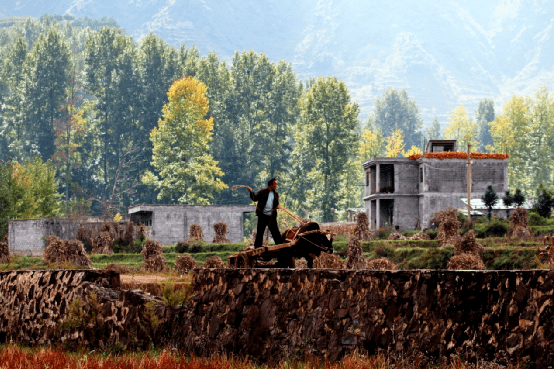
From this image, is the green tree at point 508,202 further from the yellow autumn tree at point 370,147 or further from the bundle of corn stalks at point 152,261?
the yellow autumn tree at point 370,147

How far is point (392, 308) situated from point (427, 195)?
58.4 metres

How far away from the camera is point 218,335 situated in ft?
40.3

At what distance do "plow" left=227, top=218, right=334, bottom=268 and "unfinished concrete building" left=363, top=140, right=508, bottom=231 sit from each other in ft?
177

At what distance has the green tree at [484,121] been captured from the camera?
173 m

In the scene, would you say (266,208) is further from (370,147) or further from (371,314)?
(370,147)

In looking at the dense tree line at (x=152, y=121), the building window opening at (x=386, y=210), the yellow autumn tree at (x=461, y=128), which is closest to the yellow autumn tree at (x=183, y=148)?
the dense tree line at (x=152, y=121)

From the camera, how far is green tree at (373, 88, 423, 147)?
182 meters

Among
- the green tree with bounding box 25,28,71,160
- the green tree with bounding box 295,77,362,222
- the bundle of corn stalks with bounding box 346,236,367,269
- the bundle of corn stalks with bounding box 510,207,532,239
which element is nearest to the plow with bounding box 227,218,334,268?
the bundle of corn stalks with bounding box 346,236,367,269

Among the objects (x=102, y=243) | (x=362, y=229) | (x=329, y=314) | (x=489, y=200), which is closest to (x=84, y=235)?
(x=102, y=243)

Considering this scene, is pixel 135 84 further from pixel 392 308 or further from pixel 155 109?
pixel 392 308

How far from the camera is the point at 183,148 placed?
93.1 metres

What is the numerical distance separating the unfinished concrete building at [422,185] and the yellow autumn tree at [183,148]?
22.9 meters

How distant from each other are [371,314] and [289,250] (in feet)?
12.0

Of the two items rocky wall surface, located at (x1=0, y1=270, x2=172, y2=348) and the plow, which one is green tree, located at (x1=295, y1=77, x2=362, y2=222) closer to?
rocky wall surface, located at (x1=0, y1=270, x2=172, y2=348)
